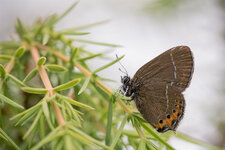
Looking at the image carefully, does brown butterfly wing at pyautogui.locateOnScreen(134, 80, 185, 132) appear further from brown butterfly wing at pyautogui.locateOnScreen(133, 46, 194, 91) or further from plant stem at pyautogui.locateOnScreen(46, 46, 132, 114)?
plant stem at pyautogui.locateOnScreen(46, 46, 132, 114)

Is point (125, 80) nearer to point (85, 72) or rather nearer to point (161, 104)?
point (161, 104)

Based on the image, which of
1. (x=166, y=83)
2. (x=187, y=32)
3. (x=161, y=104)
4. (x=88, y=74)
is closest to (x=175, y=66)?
(x=166, y=83)

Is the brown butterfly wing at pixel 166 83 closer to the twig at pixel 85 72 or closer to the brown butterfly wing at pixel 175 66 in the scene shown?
the brown butterfly wing at pixel 175 66

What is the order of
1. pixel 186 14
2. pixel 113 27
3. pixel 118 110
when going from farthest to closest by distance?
1. pixel 113 27
2. pixel 186 14
3. pixel 118 110

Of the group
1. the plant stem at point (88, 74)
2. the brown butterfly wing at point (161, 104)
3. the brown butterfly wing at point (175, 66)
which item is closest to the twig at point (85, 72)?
the plant stem at point (88, 74)

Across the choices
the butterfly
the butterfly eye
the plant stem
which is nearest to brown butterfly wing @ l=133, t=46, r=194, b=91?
the butterfly

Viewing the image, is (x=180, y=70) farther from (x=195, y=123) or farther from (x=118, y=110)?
(x=195, y=123)

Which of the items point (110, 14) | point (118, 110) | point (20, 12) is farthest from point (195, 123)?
point (20, 12)
